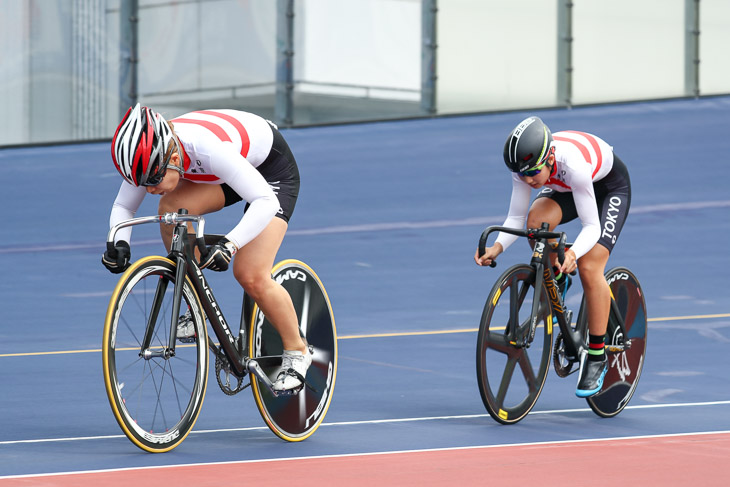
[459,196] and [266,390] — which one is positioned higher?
[459,196]

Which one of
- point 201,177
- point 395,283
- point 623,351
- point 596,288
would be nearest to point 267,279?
point 201,177

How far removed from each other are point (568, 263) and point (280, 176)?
1.32 metres

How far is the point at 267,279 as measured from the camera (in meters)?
5.25

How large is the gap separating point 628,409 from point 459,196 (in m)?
6.22

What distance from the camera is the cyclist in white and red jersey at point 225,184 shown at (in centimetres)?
484

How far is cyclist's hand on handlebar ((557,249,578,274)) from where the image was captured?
227 inches

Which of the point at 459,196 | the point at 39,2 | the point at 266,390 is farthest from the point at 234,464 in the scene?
the point at 39,2

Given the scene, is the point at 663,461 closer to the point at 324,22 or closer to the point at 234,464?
the point at 234,464

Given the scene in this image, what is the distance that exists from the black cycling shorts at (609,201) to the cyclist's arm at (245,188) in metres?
1.68

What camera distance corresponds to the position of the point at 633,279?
6.49 meters

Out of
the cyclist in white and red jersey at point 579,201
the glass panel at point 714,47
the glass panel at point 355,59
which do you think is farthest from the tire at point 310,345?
the glass panel at point 714,47

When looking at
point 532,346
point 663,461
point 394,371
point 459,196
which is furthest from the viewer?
point 459,196

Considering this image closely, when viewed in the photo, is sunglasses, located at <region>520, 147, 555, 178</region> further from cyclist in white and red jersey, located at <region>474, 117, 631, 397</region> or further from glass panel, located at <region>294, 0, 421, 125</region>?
glass panel, located at <region>294, 0, 421, 125</region>

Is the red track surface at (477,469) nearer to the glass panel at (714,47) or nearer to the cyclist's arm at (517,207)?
the cyclist's arm at (517,207)
